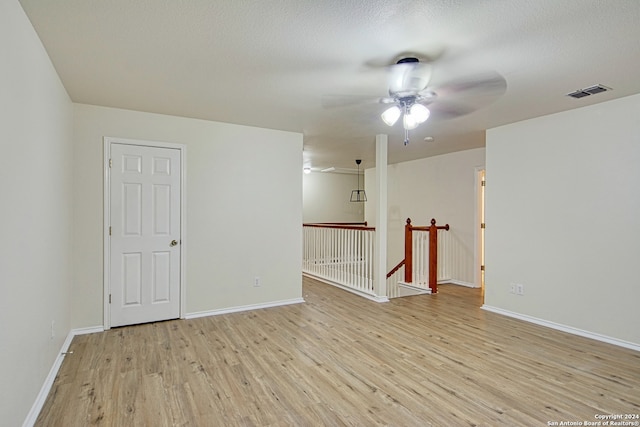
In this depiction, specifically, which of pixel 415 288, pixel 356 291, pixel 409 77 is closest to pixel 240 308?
pixel 356 291

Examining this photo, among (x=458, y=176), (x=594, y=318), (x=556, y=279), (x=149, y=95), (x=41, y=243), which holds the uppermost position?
(x=149, y=95)

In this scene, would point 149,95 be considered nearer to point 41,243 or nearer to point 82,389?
point 41,243

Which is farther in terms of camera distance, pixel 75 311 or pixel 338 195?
pixel 338 195

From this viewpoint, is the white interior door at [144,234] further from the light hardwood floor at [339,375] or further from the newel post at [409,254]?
the newel post at [409,254]

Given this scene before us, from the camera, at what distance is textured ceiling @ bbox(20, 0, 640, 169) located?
191 centimetres

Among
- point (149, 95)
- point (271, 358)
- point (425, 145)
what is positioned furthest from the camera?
point (425, 145)

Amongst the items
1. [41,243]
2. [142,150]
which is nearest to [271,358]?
[41,243]

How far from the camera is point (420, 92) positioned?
108 inches

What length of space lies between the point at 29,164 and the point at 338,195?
24.7 ft

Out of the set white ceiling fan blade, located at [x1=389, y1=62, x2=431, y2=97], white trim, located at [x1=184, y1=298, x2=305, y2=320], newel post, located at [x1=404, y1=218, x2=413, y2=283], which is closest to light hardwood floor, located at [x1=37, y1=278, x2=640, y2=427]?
white trim, located at [x1=184, y1=298, x2=305, y2=320]

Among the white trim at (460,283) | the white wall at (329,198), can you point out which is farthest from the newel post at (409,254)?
the white wall at (329,198)

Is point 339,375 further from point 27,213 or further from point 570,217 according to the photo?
point 570,217

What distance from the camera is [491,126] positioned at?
441 cm

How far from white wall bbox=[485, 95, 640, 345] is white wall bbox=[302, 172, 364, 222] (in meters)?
4.95
